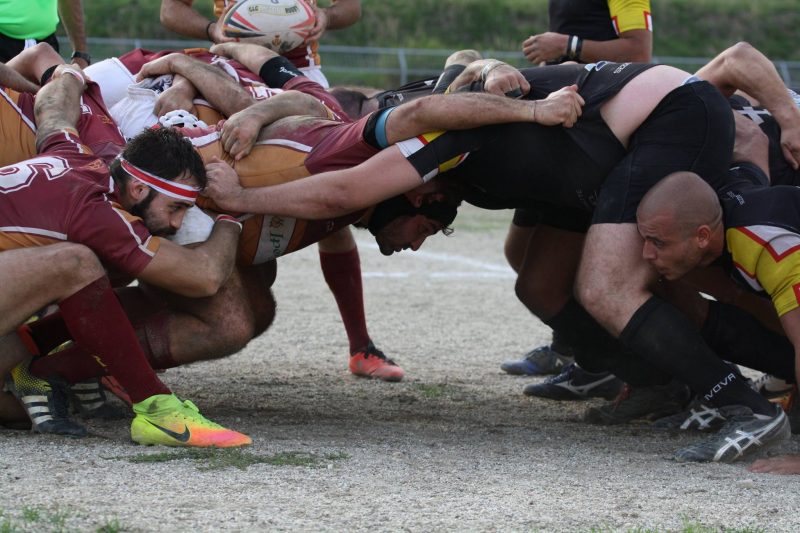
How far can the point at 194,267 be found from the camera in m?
5.02

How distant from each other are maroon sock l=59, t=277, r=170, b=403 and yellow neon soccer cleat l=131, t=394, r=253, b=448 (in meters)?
0.06

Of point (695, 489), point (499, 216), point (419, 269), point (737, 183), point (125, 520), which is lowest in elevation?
point (499, 216)

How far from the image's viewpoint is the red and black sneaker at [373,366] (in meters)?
7.12

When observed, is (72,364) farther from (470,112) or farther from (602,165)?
(602,165)

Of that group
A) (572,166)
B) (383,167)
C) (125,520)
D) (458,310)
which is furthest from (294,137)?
(458,310)

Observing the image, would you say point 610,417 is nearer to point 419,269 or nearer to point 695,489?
point 695,489

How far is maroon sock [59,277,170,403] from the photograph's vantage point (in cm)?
484

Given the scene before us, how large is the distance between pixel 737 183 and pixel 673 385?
129cm

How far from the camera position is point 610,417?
6.05 meters

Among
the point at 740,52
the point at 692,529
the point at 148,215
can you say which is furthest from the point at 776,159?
the point at 148,215

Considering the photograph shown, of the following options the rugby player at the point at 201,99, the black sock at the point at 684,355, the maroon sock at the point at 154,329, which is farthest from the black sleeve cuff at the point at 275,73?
the black sock at the point at 684,355

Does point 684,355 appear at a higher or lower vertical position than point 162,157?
lower

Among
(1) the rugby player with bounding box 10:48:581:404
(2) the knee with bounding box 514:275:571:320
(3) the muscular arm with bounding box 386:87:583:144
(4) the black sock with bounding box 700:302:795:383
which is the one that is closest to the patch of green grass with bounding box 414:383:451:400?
(2) the knee with bounding box 514:275:571:320

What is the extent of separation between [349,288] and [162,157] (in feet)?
7.95
